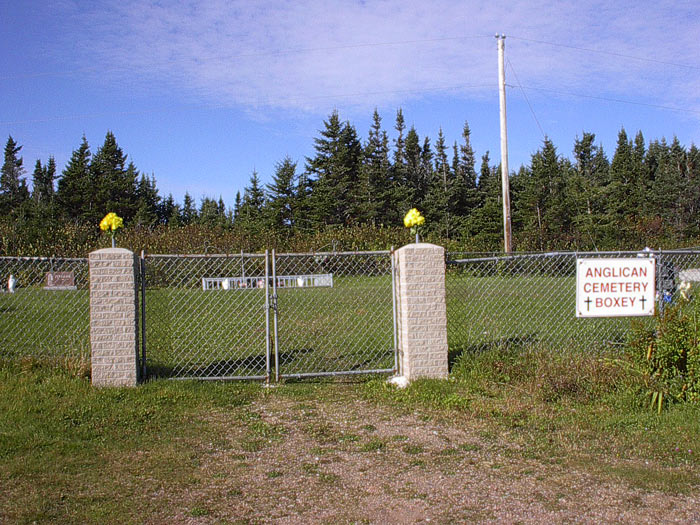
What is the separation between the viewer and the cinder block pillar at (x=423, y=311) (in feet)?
21.4

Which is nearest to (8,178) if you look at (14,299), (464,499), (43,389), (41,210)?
(41,210)

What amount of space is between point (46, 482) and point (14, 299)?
1457 centimetres

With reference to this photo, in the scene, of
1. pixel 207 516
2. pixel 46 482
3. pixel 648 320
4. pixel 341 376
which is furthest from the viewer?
pixel 648 320

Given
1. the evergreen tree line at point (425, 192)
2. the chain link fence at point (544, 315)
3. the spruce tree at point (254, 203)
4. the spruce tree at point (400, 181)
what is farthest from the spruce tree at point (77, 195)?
the chain link fence at point (544, 315)

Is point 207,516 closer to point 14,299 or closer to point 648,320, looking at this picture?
point 648,320

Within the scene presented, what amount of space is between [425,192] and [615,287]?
51.6m

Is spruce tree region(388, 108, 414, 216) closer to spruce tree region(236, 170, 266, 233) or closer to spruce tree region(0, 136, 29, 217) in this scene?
spruce tree region(236, 170, 266, 233)

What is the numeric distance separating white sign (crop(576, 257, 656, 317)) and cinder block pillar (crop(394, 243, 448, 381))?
1.60m

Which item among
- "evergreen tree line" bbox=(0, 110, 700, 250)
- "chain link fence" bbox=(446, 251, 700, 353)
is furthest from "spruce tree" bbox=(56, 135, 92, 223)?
"chain link fence" bbox=(446, 251, 700, 353)

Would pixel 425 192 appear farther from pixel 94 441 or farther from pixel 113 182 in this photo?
pixel 94 441

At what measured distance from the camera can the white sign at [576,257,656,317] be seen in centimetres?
654

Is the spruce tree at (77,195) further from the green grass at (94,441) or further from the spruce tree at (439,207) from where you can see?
the green grass at (94,441)

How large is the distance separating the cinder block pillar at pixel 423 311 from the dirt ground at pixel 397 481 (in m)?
1.24

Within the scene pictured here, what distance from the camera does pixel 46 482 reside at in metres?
3.91
